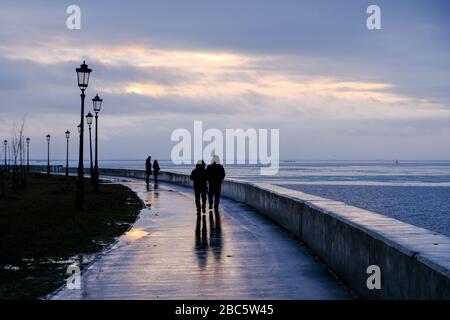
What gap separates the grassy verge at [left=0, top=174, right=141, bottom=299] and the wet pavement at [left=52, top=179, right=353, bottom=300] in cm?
50

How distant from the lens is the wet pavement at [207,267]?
884 centimetres

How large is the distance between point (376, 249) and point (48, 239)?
31.2 feet

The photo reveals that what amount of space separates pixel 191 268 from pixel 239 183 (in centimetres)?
1744

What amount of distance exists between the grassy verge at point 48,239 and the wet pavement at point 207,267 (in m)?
0.50

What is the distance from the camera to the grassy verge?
10.0m

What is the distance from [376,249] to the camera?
311 inches

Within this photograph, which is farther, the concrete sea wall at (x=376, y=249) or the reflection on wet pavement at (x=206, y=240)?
the reflection on wet pavement at (x=206, y=240)

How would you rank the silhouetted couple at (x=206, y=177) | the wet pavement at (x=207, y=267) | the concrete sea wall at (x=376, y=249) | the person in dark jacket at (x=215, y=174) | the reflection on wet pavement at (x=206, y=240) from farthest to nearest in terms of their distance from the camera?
the person in dark jacket at (x=215, y=174) → the silhouetted couple at (x=206, y=177) → the reflection on wet pavement at (x=206, y=240) → the wet pavement at (x=207, y=267) → the concrete sea wall at (x=376, y=249)

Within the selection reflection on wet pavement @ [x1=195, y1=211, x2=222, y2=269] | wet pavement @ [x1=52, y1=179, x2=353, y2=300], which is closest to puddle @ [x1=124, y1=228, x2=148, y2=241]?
wet pavement @ [x1=52, y1=179, x2=353, y2=300]

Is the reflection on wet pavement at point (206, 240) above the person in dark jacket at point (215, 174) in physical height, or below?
below

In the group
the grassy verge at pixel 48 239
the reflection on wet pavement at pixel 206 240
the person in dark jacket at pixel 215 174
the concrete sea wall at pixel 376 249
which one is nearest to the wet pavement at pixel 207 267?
the reflection on wet pavement at pixel 206 240

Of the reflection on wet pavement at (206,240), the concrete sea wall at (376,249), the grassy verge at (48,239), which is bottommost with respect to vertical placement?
the grassy verge at (48,239)

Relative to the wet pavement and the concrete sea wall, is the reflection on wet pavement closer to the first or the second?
the wet pavement

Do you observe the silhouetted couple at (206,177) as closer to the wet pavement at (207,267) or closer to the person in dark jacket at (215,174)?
the person in dark jacket at (215,174)
